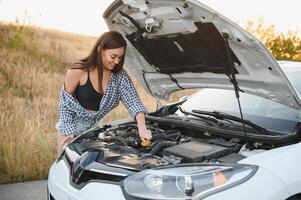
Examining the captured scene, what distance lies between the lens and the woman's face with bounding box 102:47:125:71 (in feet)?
12.0

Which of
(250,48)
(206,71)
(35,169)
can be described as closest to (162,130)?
(206,71)

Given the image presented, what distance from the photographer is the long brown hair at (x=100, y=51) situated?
3.67 m

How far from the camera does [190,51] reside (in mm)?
3670

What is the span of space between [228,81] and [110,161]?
1.20m

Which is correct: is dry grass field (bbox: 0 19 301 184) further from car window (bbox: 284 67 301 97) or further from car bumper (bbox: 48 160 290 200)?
car bumper (bbox: 48 160 290 200)

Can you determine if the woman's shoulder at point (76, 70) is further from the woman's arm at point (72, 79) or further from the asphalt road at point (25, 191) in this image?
the asphalt road at point (25, 191)

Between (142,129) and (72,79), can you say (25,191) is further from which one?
(142,129)

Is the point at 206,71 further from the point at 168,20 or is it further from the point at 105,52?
the point at 105,52

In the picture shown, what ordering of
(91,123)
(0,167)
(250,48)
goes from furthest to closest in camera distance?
(0,167) → (91,123) → (250,48)

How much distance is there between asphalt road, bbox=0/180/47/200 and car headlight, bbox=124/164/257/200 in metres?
2.37

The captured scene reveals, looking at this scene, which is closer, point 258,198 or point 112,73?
point 258,198

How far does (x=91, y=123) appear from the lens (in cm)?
406

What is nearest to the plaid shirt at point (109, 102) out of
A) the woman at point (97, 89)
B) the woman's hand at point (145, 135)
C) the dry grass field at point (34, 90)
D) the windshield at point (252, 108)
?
the woman at point (97, 89)

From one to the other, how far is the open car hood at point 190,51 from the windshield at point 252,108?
16cm
